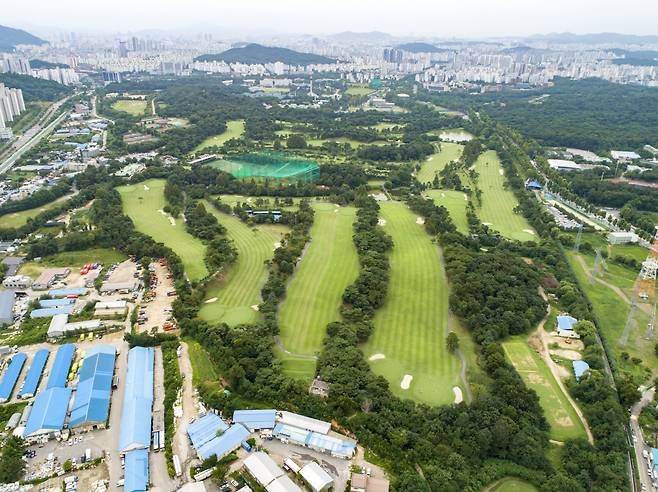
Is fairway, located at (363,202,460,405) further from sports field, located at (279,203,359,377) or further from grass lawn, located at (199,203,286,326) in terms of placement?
grass lawn, located at (199,203,286,326)

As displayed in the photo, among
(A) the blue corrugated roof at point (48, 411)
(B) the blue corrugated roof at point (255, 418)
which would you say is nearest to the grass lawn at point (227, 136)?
(A) the blue corrugated roof at point (48, 411)

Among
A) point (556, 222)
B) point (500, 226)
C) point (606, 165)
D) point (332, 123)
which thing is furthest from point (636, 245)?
point (332, 123)

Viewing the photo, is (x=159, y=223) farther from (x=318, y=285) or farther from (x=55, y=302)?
(x=318, y=285)

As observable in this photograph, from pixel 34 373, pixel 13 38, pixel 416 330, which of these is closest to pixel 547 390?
pixel 416 330

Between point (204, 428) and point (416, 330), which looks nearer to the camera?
point (204, 428)

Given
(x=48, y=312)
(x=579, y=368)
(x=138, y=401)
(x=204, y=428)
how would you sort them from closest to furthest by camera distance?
(x=204, y=428), (x=138, y=401), (x=579, y=368), (x=48, y=312)

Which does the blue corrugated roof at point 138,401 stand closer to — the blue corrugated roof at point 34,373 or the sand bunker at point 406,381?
the blue corrugated roof at point 34,373

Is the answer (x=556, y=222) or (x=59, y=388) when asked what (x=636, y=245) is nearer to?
(x=556, y=222)
